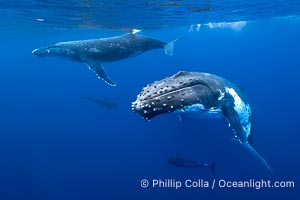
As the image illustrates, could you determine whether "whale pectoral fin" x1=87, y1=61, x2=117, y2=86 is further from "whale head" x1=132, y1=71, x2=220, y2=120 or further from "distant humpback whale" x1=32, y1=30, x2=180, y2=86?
"whale head" x1=132, y1=71, x2=220, y2=120

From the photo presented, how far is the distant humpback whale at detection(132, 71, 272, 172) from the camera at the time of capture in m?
4.99

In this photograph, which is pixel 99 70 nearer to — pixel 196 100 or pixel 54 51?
pixel 54 51

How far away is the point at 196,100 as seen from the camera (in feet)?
18.6

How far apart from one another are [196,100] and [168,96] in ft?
2.56

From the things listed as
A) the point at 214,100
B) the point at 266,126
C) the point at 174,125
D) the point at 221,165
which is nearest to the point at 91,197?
the point at 174,125

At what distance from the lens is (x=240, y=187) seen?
24469 millimetres

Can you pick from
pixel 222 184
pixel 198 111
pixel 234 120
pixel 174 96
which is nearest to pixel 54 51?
pixel 234 120

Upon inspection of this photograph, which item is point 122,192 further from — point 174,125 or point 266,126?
point 266,126

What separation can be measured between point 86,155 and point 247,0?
85.3 feet

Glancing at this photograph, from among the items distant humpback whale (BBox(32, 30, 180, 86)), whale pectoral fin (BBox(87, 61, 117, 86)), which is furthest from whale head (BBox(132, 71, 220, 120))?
distant humpback whale (BBox(32, 30, 180, 86))

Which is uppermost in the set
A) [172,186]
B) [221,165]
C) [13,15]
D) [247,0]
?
[247,0]

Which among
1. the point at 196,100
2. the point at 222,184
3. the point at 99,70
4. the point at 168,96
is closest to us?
the point at 168,96

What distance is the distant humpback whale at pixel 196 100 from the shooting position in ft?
16.4

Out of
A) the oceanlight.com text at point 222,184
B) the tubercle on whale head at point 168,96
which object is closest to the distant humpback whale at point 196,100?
the tubercle on whale head at point 168,96
